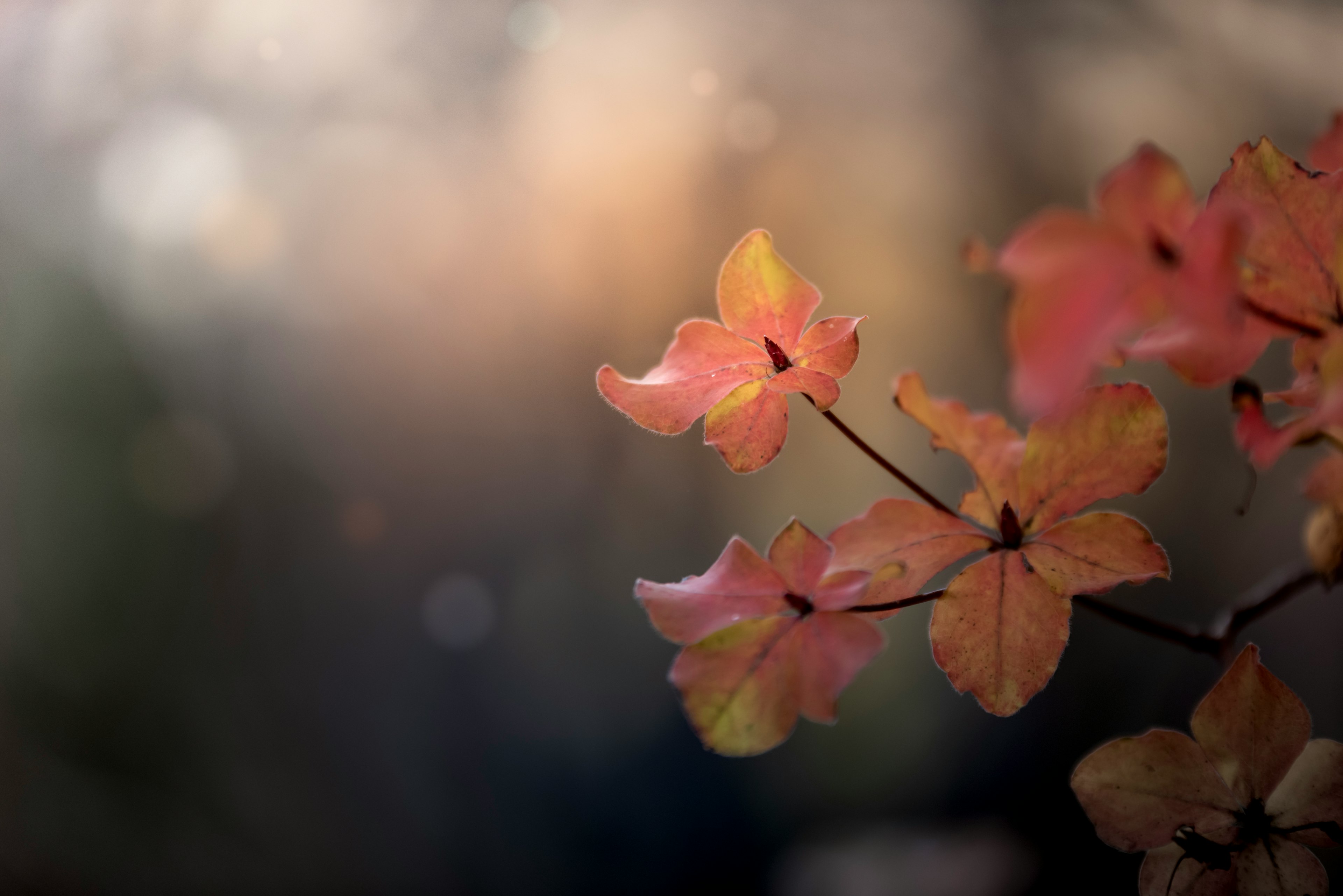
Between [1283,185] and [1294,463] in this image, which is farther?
[1294,463]

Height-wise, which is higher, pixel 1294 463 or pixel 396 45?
pixel 396 45

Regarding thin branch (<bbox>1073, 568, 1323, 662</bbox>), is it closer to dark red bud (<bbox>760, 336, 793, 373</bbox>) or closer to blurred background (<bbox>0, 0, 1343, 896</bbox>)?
dark red bud (<bbox>760, 336, 793, 373</bbox>)

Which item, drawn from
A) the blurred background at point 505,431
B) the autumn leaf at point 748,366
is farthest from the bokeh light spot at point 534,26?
the autumn leaf at point 748,366

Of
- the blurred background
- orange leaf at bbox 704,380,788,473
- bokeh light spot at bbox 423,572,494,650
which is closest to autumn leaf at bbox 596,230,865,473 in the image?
orange leaf at bbox 704,380,788,473

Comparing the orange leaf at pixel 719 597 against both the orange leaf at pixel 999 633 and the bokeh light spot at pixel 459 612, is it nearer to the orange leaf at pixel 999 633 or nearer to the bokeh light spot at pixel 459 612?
the orange leaf at pixel 999 633

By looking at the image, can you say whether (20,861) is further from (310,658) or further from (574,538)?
(574,538)

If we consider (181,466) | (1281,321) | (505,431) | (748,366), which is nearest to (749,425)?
(748,366)

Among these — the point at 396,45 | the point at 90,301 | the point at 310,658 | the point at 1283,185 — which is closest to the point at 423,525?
the point at 310,658

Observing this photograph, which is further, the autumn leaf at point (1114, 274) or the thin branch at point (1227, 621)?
the thin branch at point (1227, 621)
